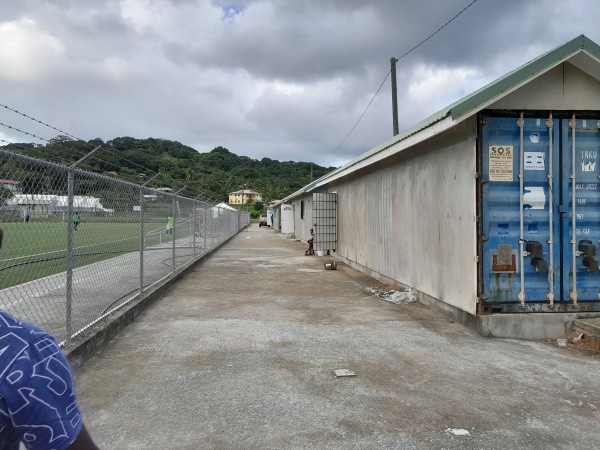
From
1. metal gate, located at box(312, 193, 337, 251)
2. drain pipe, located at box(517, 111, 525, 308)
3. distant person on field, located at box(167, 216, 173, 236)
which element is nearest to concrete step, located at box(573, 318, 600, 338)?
drain pipe, located at box(517, 111, 525, 308)

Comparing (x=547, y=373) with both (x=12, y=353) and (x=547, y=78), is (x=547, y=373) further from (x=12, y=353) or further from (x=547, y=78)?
(x=12, y=353)

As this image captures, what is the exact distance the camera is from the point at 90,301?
7203mm

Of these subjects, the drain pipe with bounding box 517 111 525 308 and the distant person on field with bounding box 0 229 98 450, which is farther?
the drain pipe with bounding box 517 111 525 308

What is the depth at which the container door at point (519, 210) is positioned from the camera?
6.02 m

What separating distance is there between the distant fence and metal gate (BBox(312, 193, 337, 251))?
529 cm

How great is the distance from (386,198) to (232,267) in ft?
17.2

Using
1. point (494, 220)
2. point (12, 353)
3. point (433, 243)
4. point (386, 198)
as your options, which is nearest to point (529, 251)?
point (494, 220)

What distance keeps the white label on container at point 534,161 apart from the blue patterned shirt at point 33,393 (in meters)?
6.26

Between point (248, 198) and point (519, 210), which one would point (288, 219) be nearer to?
point (519, 210)

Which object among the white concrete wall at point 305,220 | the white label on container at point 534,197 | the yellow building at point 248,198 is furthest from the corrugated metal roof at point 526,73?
the yellow building at point 248,198

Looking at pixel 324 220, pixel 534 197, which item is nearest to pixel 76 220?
pixel 534 197

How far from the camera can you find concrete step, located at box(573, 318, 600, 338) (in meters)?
5.54

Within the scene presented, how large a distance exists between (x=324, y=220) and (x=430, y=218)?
8.02 metres

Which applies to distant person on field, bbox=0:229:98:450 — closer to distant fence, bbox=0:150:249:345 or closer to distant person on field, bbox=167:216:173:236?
distant fence, bbox=0:150:249:345
